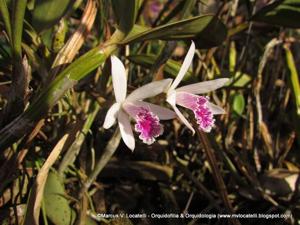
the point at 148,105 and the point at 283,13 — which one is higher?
the point at 283,13

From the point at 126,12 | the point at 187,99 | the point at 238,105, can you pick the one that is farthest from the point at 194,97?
the point at 238,105

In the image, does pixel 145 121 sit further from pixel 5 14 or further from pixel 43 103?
pixel 5 14

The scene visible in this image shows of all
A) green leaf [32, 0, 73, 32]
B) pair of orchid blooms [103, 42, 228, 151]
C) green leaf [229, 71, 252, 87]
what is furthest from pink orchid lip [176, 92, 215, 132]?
green leaf [229, 71, 252, 87]

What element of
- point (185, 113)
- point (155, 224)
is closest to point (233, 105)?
point (185, 113)

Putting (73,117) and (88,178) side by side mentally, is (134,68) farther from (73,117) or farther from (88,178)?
(88,178)

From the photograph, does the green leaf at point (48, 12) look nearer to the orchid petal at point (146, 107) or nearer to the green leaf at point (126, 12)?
the green leaf at point (126, 12)

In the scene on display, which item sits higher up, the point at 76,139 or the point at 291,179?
the point at 76,139

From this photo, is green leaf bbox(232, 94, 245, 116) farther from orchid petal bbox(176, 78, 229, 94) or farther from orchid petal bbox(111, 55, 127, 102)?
orchid petal bbox(111, 55, 127, 102)
